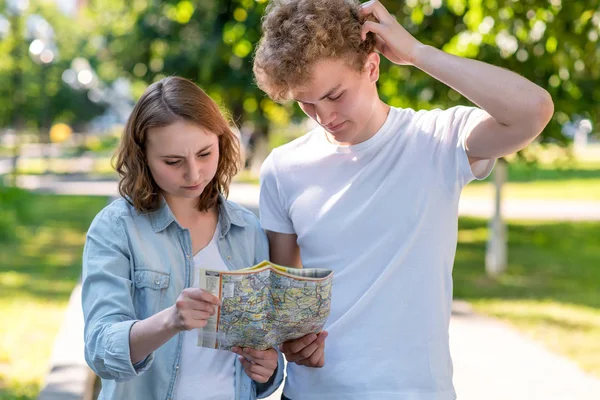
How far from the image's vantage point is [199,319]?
7.06 ft

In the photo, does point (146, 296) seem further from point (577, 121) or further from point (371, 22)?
point (577, 121)

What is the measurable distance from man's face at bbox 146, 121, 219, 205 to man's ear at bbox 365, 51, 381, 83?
0.48 m

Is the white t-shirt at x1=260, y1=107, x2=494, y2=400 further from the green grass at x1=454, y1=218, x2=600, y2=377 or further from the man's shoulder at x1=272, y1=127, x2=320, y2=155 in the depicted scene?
the green grass at x1=454, y1=218, x2=600, y2=377

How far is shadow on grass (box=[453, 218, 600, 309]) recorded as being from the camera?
1109 cm

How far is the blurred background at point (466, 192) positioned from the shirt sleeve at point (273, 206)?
0.65 m

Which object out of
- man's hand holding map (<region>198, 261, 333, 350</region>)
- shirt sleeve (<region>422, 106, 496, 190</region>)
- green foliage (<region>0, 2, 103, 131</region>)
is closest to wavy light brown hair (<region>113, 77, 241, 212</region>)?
man's hand holding map (<region>198, 261, 333, 350</region>)

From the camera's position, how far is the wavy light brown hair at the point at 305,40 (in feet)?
8.16

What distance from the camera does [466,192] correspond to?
28016 mm

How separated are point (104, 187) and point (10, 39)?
5.20 meters

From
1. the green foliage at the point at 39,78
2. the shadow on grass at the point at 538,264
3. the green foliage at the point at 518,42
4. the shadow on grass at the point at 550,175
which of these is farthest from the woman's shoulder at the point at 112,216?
the shadow on grass at the point at 550,175

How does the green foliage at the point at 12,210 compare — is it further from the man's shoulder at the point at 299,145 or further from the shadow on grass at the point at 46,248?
the man's shoulder at the point at 299,145

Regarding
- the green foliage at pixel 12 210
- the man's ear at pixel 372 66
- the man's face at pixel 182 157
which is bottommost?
the green foliage at pixel 12 210

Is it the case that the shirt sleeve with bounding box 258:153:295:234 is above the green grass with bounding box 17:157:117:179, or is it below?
below

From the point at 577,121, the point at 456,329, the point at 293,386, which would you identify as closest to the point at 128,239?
the point at 293,386
